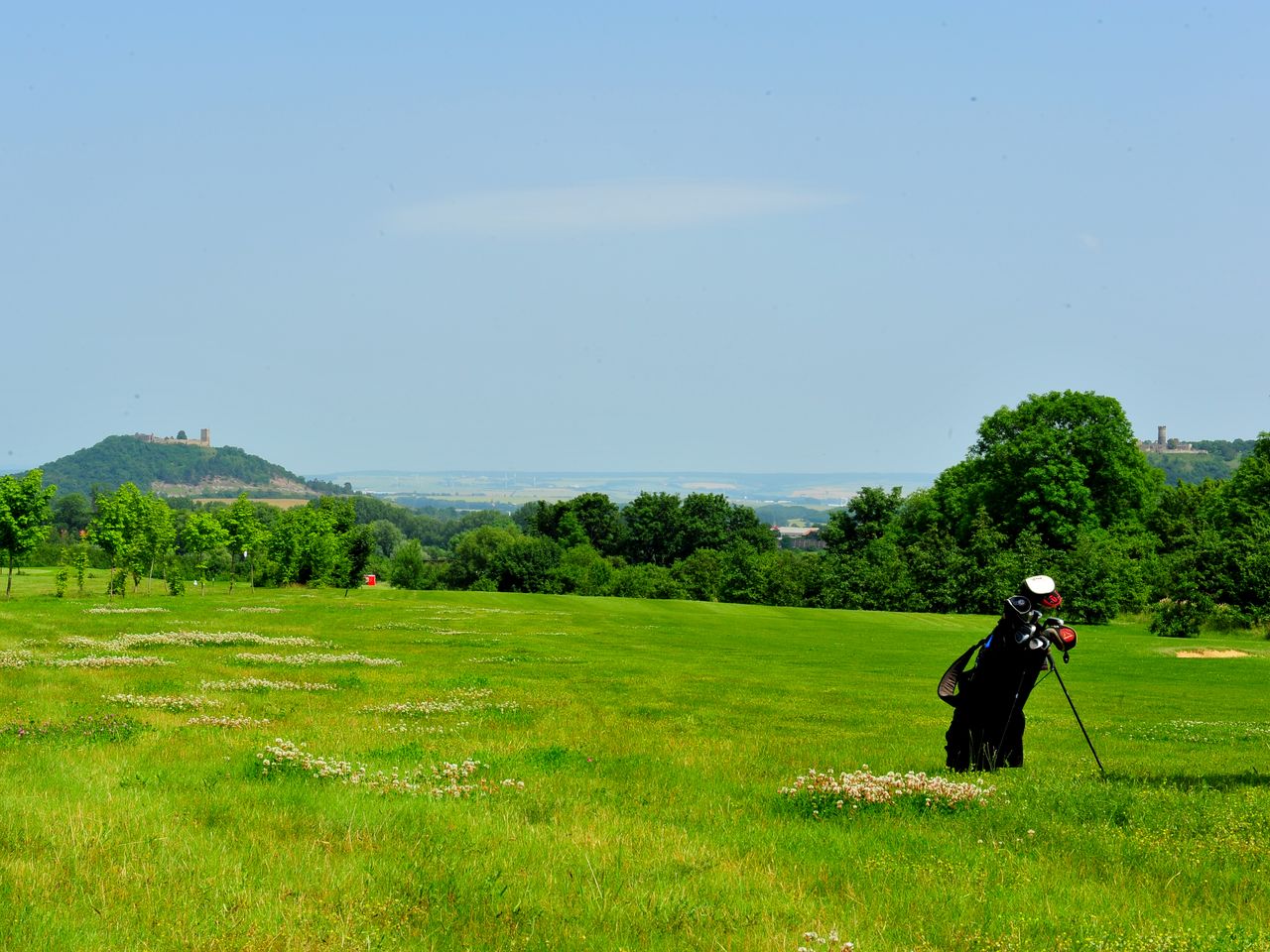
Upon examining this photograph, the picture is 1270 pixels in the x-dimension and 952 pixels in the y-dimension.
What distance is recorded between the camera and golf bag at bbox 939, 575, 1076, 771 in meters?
12.9

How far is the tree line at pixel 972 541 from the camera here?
6969 centimetres

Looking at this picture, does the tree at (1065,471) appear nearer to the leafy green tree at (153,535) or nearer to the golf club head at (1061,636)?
the leafy green tree at (153,535)

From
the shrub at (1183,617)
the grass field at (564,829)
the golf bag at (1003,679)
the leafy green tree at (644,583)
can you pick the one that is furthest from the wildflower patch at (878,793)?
the leafy green tree at (644,583)

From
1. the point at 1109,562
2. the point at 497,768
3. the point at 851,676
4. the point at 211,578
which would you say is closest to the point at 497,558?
the point at 211,578

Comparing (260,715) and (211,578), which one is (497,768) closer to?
(260,715)

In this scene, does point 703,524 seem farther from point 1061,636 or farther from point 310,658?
point 1061,636

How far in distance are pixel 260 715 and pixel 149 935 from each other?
40.8ft

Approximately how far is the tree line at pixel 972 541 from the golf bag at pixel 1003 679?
193 feet

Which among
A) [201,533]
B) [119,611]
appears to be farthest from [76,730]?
[201,533]

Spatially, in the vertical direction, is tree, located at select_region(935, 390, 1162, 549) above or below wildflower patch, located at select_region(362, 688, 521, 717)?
above

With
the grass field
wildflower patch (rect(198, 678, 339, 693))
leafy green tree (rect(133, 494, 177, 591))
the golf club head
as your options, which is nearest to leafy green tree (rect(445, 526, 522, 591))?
leafy green tree (rect(133, 494, 177, 591))

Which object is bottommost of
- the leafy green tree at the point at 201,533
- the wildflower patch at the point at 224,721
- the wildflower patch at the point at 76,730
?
the wildflower patch at the point at 224,721

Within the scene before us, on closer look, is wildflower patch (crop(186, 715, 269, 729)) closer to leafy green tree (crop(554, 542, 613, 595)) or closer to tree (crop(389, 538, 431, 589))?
leafy green tree (crop(554, 542, 613, 595))

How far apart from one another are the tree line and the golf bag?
58942 mm
